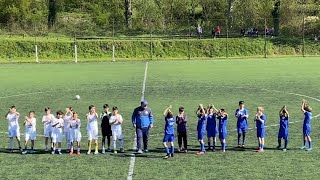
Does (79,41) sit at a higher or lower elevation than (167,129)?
higher

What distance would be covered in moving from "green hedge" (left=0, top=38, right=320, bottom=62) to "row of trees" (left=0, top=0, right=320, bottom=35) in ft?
20.4

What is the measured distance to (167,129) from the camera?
17.7 meters

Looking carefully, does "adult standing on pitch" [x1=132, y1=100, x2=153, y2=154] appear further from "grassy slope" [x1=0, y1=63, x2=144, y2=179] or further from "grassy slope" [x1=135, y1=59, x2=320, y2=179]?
"grassy slope" [x1=0, y1=63, x2=144, y2=179]

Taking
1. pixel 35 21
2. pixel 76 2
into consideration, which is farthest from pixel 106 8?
pixel 35 21

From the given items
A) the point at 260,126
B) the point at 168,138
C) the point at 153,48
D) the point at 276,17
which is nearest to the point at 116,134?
the point at 168,138

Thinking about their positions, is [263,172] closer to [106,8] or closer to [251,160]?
A: [251,160]

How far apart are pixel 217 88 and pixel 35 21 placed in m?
51.7

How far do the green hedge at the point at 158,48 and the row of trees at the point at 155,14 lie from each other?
6.22m

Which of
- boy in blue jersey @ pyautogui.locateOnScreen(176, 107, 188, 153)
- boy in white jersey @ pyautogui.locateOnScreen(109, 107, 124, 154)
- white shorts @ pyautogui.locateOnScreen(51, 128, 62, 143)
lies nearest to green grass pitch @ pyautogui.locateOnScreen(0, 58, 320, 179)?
boy in blue jersey @ pyautogui.locateOnScreen(176, 107, 188, 153)

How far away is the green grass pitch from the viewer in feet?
52.9

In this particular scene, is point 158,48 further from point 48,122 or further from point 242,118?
point 48,122

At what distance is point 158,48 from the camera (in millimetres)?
63156

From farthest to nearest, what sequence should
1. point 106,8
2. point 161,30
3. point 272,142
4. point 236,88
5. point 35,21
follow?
point 106,8 < point 35,21 < point 161,30 < point 236,88 < point 272,142

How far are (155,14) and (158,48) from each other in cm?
1990
